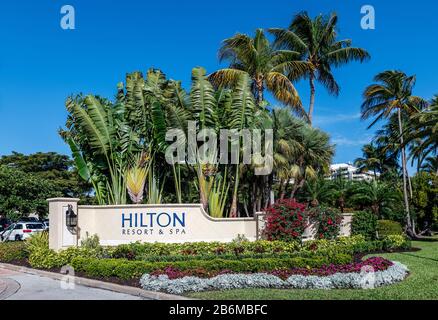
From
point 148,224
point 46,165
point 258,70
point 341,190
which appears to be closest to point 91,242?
point 148,224

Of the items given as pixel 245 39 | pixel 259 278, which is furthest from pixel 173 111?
pixel 259 278

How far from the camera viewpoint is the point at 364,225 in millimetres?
20953

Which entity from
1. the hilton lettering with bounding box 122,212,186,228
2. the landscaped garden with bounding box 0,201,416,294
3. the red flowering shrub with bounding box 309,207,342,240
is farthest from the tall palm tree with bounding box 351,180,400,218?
the hilton lettering with bounding box 122,212,186,228

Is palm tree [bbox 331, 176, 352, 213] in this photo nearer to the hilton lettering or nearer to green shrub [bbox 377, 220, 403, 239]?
green shrub [bbox 377, 220, 403, 239]

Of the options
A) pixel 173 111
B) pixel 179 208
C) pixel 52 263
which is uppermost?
pixel 173 111

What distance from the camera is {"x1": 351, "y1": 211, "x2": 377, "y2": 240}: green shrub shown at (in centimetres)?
2091

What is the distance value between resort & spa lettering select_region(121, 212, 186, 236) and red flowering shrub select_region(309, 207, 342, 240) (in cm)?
541

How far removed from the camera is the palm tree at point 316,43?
29031 millimetres
